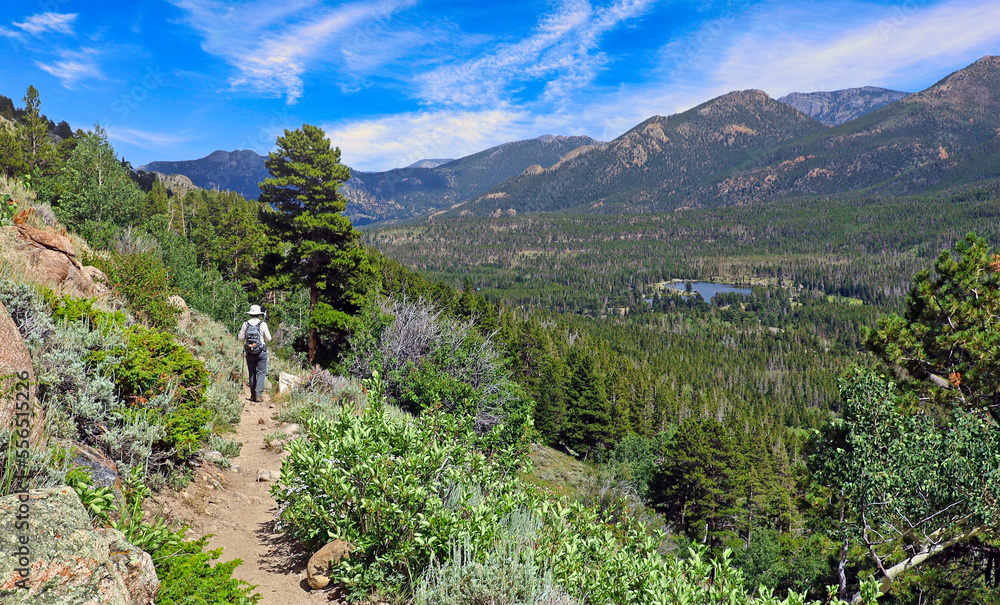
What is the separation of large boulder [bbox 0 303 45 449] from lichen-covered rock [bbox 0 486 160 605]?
1161 mm

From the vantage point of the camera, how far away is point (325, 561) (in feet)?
13.6

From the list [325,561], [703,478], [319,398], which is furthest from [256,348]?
[703,478]

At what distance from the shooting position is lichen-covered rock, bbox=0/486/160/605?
2312 millimetres

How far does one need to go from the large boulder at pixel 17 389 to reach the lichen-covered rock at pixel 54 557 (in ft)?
→ 3.81

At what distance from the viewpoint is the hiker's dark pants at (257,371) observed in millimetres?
10367

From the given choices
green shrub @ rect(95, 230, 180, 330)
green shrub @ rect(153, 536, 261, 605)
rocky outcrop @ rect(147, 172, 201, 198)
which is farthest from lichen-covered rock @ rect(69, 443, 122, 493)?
rocky outcrop @ rect(147, 172, 201, 198)

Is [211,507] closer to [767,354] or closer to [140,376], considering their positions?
[140,376]

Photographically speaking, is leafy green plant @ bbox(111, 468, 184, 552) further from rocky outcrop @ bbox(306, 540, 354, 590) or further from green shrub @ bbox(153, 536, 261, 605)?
rocky outcrop @ bbox(306, 540, 354, 590)

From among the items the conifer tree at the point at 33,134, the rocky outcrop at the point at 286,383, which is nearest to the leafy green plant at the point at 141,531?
the rocky outcrop at the point at 286,383

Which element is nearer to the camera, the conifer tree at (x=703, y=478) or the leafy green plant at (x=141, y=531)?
the leafy green plant at (x=141, y=531)

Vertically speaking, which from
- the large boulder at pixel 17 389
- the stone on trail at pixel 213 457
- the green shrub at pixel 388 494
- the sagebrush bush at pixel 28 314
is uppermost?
the sagebrush bush at pixel 28 314

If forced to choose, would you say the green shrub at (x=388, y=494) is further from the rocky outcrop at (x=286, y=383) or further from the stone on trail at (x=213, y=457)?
the rocky outcrop at (x=286, y=383)

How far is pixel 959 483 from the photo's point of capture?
9.42 meters

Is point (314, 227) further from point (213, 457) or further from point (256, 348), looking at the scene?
point (213, 457)
